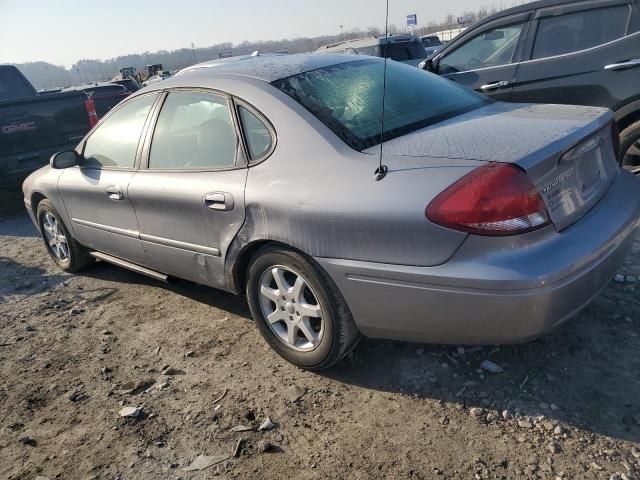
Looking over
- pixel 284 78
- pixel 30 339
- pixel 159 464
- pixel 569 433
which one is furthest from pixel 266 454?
pixel 30 339

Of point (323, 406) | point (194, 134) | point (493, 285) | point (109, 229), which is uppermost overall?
point (194, 134)

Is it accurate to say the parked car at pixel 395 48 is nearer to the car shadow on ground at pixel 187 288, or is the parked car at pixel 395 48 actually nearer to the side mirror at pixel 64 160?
the car shadow on ground at pixel 187 288

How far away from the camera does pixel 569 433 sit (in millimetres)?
2289

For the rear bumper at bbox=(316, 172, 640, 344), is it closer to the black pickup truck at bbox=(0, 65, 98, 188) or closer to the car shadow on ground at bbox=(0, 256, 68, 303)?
the car shadow on ground at bbox=(0, 256, 68, 303)

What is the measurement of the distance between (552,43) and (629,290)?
2.74 meters

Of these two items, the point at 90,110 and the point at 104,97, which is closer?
the point at 90,110

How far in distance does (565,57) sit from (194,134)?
347cm

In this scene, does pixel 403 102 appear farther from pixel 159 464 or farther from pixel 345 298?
pixel 159 464

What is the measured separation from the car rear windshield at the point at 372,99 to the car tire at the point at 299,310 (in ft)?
2.25

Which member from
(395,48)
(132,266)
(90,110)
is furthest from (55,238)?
(395,48)

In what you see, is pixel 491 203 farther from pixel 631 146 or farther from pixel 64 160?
pixel 64 160

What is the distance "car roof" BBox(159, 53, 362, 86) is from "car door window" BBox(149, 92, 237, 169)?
162 millimetres

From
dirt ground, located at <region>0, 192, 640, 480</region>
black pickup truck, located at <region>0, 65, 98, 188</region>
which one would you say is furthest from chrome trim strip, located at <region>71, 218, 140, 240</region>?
black pickup truck, located at <region>0, 65, 98, 188</region>

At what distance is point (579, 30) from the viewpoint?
4859mm
